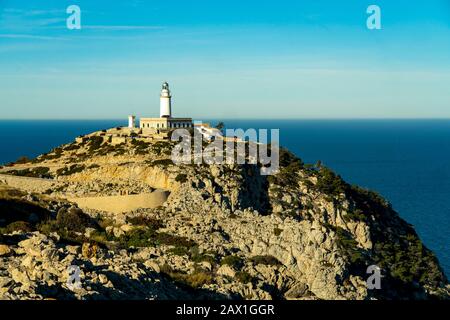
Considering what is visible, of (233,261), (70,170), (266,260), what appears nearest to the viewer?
(233,261)

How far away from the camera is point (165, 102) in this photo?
68.5 meters

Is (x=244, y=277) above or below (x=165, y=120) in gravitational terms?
below

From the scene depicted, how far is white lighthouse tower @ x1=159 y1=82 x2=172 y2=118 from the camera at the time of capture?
2694 inches

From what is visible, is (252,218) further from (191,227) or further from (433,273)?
(433,273)

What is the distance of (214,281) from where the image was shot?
3025 cm

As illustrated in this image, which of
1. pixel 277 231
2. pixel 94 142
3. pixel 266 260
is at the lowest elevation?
pixel 266 260

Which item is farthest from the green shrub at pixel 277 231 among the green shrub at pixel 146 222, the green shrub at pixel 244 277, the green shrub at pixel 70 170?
the green shrub at pixel 70 170

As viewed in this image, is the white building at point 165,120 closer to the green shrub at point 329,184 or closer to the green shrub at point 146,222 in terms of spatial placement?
the green shrub at point 329,184

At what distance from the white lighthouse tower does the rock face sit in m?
11.0

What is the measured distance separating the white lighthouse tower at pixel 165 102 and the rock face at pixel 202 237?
1104 centimetres

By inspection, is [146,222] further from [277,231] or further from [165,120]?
[165,120]

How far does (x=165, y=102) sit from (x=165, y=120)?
3.84m

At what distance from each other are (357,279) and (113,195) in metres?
17.4

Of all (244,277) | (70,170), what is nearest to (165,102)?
(70,170)
